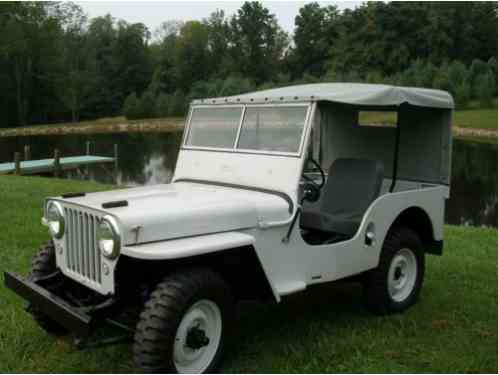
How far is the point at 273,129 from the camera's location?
4801mm

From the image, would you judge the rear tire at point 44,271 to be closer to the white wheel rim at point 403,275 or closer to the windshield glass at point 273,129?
the windshield glass at point 273,129

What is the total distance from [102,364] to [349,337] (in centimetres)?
196

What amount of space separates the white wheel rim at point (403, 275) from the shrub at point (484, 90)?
46.1 meters

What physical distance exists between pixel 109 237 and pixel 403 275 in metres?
3.10

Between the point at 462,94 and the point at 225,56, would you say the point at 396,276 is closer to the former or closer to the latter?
the point at 462,94

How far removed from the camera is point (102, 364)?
4.03m

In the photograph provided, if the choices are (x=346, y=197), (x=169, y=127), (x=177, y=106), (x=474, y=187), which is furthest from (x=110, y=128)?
(x=346, y=197)

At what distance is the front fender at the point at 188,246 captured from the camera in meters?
3.34

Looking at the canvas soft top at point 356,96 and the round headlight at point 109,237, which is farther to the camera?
the canvas soft top at point 356,96

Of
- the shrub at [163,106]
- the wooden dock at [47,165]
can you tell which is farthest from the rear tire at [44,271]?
the shrub at [163,106]

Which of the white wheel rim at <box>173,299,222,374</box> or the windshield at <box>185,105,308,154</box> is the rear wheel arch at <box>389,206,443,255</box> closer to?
the windshield at <box>185,105,308,154</box>

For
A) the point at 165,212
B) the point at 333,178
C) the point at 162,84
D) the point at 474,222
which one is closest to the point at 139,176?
the point at 474,222

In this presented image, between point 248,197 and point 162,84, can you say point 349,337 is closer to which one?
point 248,197

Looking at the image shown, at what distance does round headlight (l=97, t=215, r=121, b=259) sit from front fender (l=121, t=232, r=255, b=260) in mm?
66
